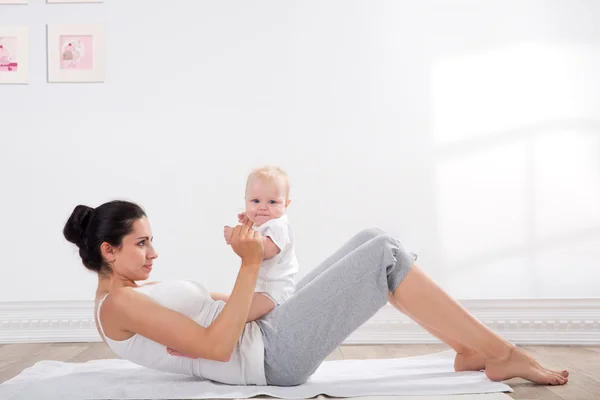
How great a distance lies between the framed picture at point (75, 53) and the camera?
4023 millimetres

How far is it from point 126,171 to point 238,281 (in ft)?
7.38

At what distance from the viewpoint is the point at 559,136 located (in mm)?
3951

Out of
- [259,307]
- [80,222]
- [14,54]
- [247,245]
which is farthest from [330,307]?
[14,54]

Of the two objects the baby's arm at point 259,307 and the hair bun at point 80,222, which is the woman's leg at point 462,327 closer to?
the baby's arm at point 259,307

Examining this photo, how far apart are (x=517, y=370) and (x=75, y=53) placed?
10.2 feet

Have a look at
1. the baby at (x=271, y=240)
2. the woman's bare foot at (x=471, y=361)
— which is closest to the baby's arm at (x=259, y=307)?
the baby at (x=271, y=240)

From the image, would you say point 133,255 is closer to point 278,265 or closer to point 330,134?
point 278,265

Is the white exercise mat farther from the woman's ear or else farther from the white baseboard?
the white baseboard

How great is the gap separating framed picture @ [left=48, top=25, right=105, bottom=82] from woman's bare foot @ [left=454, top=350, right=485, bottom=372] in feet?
8.95

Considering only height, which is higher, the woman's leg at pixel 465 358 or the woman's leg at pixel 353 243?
the woman's leg at pixel 353 243

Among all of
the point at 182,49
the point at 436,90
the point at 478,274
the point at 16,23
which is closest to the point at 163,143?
the point at 182,49

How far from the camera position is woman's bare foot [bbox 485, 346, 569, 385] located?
7.30ft

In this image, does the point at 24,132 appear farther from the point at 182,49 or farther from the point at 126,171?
the point at 182,49

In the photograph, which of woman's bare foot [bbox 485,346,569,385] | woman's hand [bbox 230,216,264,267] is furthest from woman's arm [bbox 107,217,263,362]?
woman's bare foot [bbox 485,346,569,385]
